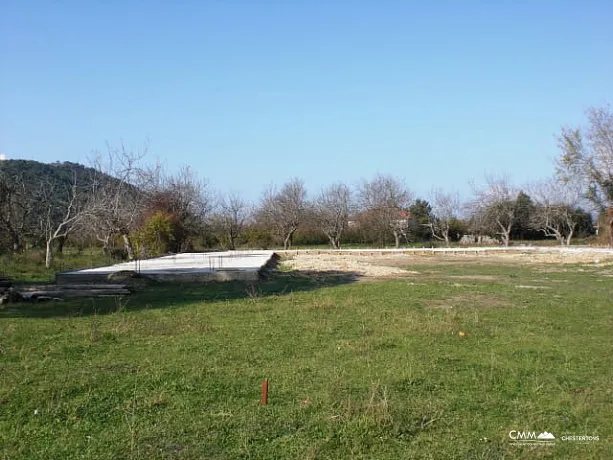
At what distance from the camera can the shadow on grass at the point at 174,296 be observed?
1098 centimetres

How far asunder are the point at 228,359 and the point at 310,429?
253cm

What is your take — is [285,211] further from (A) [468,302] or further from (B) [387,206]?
(A) [468,302]

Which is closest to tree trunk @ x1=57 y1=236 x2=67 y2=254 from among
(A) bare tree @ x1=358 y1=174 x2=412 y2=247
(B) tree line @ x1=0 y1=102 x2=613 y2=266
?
(B) tree line @ x1=0 y1=102 x2=613 y2=266

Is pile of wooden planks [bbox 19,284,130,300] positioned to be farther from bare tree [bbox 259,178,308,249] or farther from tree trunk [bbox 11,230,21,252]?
bare tree [bbox 259,178,308,249]

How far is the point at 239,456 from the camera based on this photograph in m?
3.88

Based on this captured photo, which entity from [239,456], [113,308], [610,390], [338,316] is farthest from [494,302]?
[239,456]

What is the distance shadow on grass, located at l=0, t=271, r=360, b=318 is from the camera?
10984mm

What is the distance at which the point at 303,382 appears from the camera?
5.70 metres

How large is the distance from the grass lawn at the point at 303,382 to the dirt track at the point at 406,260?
41.2 ft

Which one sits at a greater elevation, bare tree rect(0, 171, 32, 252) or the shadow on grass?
bare tree rect(0, 171, 32, 252)

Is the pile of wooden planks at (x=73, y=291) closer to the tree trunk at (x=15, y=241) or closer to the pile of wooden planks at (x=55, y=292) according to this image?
the pile of wooden planks at (x=55, y=292)

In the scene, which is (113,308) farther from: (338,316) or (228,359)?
(228,359)

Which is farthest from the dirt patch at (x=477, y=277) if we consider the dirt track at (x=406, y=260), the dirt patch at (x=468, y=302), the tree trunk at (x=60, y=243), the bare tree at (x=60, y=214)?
the tree trunk at (x=60, y=243)

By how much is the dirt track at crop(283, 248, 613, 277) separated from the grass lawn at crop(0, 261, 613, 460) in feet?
41.2
